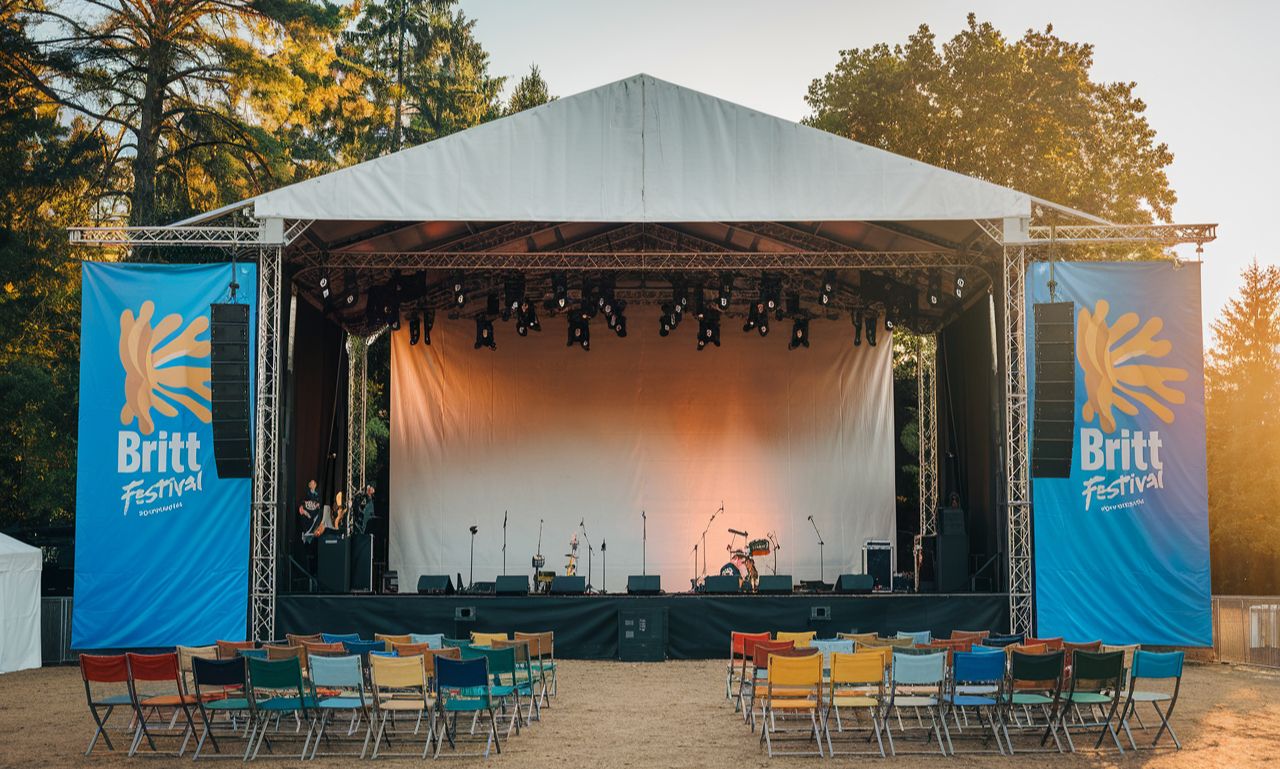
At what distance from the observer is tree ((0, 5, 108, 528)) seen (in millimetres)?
21609

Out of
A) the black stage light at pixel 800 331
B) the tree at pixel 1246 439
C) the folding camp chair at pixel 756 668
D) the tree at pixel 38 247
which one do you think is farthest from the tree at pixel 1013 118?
the folding camp chair at pixel 756 668

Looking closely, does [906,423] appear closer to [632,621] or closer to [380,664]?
[632,621]

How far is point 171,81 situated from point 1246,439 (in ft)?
77.9

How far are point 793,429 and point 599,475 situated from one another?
3.16 m

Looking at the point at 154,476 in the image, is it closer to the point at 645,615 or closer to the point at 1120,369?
the point at 645,615

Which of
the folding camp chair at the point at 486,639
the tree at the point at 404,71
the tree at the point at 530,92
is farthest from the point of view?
the tree at the point at 530,92

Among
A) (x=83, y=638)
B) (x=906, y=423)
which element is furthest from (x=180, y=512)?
(x=906, y=423)

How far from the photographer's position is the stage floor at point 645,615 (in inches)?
593

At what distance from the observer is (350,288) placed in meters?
19.1

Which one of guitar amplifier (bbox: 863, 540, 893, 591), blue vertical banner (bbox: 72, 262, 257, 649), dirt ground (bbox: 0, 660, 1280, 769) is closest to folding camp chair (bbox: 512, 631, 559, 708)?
dirt ground (bbox: 0, 660, 1280, 769)

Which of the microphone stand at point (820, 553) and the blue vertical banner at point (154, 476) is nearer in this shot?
the blue vertical banner at point (154, 476)

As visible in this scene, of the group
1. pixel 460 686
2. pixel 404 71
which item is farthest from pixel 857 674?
pixel 404 71

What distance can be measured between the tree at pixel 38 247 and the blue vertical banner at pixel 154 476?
7248mm

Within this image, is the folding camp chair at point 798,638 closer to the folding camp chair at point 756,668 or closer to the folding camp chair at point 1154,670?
the folding camp chair at point 756,668
